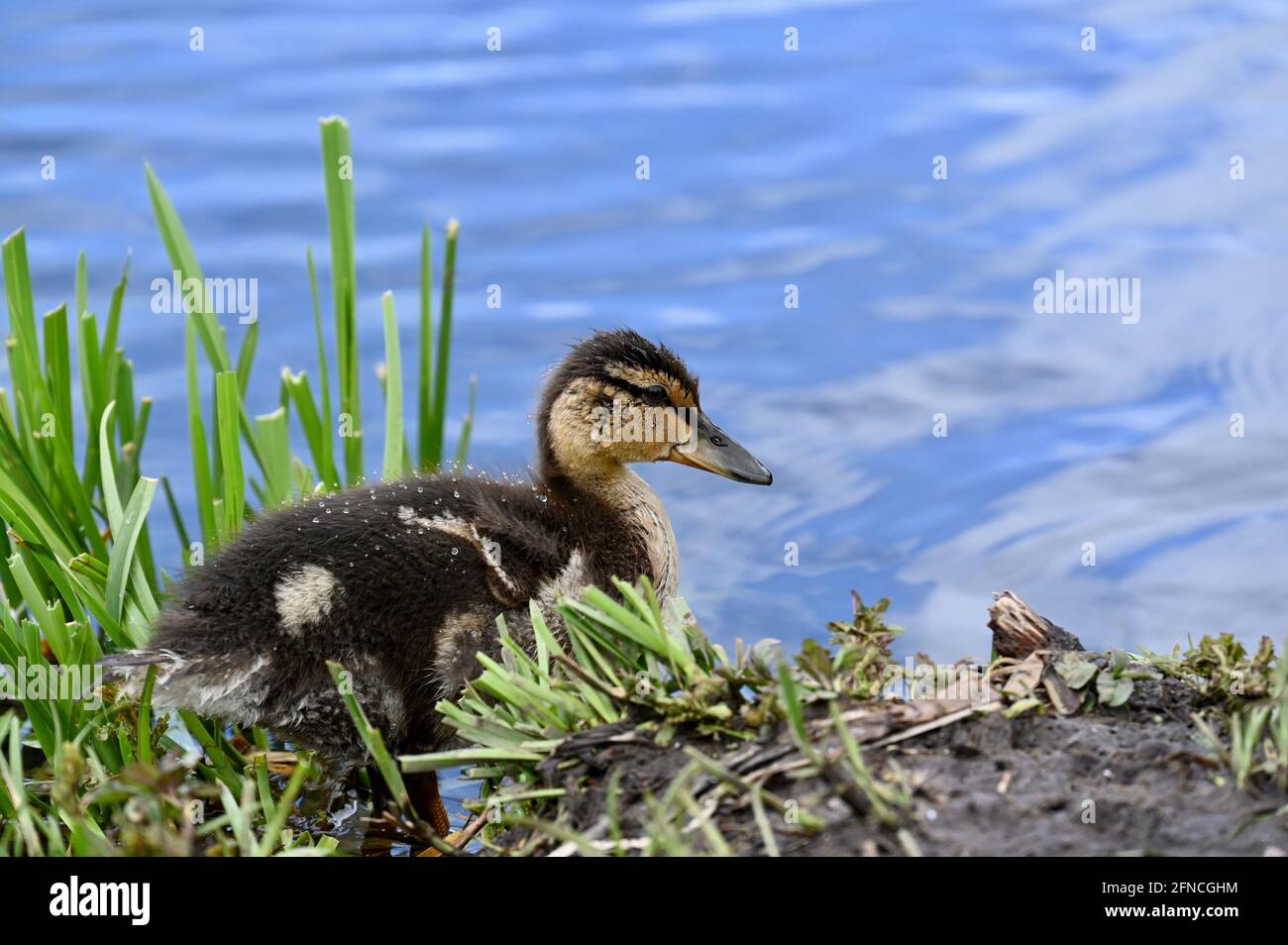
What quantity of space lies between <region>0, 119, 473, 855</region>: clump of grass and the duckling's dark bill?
728 mm

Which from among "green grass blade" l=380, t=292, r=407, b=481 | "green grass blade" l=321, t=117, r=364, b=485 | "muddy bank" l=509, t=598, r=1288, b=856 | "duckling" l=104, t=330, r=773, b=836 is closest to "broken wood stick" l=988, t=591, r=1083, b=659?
"muddy bank" l=509, t=598, r=1288, b=856

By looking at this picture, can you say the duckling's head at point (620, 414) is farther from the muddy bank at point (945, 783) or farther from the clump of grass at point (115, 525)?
the muddy bank at point (945, 783)

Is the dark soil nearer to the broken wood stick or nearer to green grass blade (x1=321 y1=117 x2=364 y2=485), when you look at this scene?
the broken wood stick

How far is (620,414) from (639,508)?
26cm

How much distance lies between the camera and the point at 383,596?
3.50 meters

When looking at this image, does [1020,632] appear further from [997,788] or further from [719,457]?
[719,457]

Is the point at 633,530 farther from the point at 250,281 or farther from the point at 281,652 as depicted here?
the point at 250,281

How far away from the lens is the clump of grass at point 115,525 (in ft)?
10.4

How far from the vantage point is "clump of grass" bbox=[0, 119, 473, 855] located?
3.16m

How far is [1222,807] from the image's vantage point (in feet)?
7.23

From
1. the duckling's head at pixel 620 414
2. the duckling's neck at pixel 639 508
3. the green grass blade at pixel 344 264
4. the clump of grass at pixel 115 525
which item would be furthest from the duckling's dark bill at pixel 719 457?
the green grass blade at pixel 344 264

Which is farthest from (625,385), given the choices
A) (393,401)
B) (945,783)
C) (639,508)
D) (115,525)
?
(945,783)

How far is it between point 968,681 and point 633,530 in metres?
1.60
